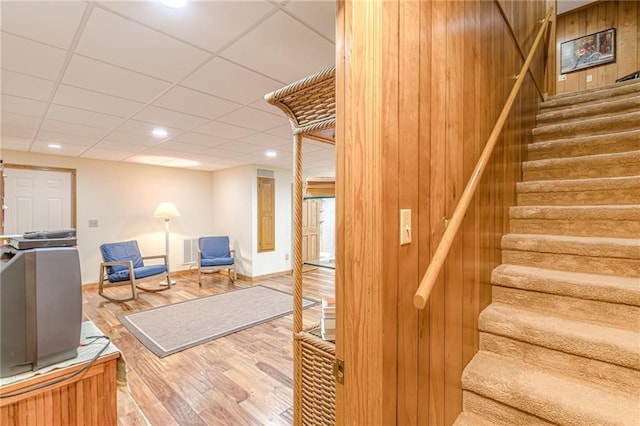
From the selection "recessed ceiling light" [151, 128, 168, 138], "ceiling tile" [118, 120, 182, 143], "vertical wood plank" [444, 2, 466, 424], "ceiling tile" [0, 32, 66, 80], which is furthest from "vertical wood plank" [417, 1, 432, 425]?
"recessed ceiling light" [151, 128, 168, 138]

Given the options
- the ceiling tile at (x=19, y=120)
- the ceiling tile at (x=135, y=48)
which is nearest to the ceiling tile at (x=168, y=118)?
the ceiling tile at (x=135, y=48)

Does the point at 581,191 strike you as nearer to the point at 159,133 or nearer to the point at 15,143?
the point at 159,133

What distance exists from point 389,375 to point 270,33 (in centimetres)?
180

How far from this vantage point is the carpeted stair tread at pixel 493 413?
3.62ft

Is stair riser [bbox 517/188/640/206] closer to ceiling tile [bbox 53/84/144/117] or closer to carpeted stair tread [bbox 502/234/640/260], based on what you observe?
carpeted stair tread [bbox 502/234/640/260]

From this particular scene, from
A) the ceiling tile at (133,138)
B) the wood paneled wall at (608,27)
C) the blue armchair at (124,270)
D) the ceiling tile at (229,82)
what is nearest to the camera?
the ceiling tile at (229,82)

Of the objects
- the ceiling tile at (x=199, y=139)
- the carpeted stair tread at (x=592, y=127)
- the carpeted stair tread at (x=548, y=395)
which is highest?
the ceiling tile at (x=199, y=139)

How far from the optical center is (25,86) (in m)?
2.26

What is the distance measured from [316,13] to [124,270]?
4780mm

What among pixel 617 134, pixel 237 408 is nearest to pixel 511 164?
pixel 617 134

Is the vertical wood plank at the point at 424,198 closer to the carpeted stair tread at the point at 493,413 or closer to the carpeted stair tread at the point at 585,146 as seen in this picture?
the carpeted stair tread at the point at 493,413

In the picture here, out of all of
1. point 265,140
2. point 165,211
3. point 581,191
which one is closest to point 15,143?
point 165,211

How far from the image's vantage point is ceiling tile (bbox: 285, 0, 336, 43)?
1.45 metres

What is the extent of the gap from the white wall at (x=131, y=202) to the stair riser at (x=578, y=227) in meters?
6.23
